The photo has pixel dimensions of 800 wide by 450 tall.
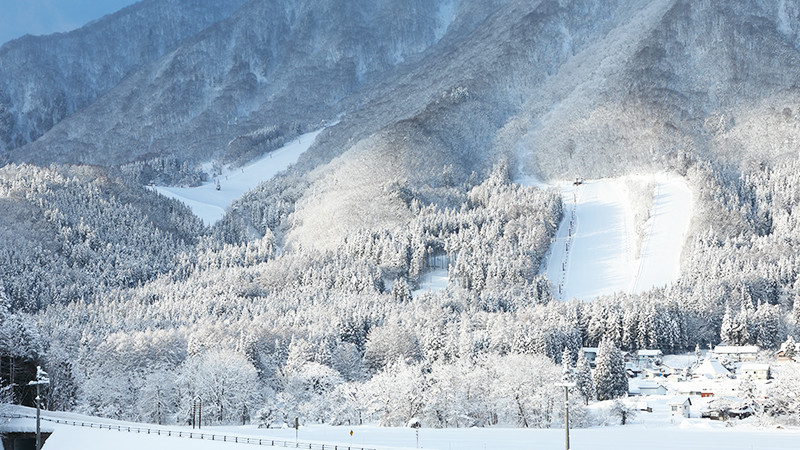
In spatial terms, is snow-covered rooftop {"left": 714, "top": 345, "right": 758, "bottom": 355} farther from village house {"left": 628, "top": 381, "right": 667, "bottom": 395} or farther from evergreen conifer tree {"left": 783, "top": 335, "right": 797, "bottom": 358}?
village house {"left": 628, "top": 381, "right": 667, "bottom": 395}

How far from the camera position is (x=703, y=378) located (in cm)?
15088

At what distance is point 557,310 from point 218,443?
125 meters

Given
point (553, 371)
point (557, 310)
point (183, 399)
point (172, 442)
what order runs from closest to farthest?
point (172, 442) → point (553, 371) → point (183, 399) → point (557, 310)

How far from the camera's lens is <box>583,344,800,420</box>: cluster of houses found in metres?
117

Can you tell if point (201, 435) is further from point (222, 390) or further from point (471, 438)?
point (222, 390)

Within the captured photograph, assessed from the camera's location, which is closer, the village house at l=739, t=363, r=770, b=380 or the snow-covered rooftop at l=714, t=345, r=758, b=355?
the village house at l=739, t=363, r=770, b=380

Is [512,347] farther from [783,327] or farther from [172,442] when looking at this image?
[172,442]

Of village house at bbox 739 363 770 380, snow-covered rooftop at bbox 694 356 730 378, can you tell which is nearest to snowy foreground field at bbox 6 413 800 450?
snow-covered rooftop at bbox 694 356 730 378

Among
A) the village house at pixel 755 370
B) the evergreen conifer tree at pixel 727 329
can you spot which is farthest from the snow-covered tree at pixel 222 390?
the evergreen conifer tree at pixel 727 329

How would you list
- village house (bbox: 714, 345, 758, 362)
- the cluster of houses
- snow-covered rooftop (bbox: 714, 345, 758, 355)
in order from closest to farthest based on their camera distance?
the cluster of houses
village house (bbox: 714, 345, 758, 362)
snow-covered rooftop (bbox: 714, 345, 758, 355)

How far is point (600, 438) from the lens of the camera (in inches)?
3031

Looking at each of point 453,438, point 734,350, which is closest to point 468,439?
point 453,438

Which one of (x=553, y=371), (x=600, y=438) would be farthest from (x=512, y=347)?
(x=600, y=438)

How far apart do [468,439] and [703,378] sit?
275 feet
